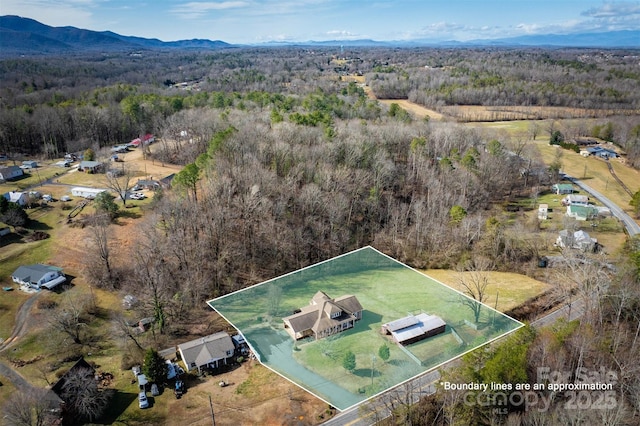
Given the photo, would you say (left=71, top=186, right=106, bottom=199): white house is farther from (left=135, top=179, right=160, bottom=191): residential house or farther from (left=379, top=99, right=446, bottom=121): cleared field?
(left=379, top=99, right=446, bottom=121): cleared field

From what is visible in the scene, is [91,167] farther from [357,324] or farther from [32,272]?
[357,324]

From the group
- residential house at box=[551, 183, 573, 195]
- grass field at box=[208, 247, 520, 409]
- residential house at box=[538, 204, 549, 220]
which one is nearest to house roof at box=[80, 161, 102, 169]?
grass field at box=[208, 247, 520, 409]

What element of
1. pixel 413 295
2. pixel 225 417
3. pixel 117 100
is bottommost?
pixel 225 417

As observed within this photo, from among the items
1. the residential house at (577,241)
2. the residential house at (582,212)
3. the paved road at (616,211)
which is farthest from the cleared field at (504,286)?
the paved road at (616,211)

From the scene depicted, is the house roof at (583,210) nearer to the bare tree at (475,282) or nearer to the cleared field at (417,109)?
the bare tree at (475,282)

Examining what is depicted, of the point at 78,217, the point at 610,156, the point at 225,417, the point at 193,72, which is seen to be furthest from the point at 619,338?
the point at 193,72

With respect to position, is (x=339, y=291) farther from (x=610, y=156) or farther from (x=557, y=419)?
(x=610, y=156)

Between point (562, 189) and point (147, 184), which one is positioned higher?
point (147, 184)

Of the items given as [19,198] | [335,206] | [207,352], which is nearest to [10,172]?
[19,198]
